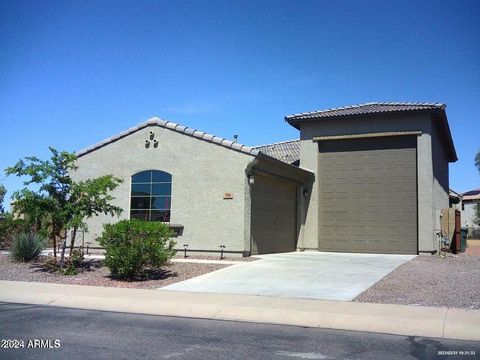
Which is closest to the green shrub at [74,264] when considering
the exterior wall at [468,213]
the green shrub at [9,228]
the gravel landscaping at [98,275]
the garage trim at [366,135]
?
the gravel landscaping at [98,275]

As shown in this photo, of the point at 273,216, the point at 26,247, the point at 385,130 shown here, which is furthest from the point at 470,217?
the point at 26,247

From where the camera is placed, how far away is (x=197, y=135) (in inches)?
748

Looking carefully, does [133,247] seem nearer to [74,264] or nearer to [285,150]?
[74,264]

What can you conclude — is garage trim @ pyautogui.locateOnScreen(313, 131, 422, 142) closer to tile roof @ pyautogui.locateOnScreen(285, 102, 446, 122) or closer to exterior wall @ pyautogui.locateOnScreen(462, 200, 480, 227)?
tile roof @ pyautogui.locateOnScreen(285, 102, 446, 122)

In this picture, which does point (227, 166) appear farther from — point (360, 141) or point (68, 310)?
point (68, 310)

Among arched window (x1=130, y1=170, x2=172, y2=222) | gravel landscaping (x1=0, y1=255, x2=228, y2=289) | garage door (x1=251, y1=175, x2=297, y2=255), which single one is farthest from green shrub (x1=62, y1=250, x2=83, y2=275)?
garage door (x1=251, y1=175, x2=297, y2=255)

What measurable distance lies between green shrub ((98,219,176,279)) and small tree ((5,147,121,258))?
1403mm

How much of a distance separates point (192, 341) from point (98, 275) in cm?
764

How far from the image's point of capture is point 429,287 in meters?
11.8

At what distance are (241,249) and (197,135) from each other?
4.61 m

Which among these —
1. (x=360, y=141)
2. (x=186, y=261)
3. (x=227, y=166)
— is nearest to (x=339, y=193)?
(x=360, y=141)

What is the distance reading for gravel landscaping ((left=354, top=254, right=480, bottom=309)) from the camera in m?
10.1

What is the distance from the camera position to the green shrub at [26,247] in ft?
54.1

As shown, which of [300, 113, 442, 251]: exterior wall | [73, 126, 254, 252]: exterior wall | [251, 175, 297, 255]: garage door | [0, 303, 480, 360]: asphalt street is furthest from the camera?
[300, 113, 442, 251]: exterior wall
